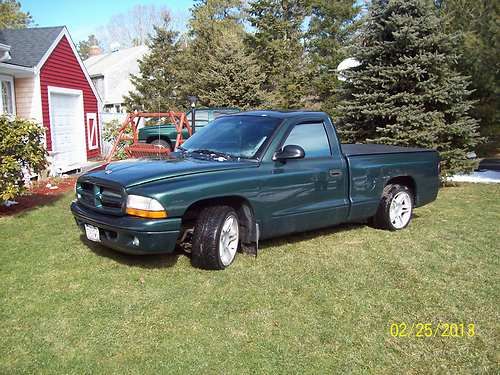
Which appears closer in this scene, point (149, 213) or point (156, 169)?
point (149, 213)

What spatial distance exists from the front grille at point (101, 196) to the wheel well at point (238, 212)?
0.69m

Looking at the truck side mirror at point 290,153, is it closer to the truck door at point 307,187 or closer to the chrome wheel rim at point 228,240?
the truck door at point 307,187

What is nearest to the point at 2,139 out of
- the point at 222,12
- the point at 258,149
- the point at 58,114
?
the point at 258,149

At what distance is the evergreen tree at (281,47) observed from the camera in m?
27.9

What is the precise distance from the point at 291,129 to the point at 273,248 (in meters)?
1.46

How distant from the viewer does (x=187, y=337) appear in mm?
3383

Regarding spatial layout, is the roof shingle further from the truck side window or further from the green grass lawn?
the truck side window

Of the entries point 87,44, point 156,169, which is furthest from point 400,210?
point 87,44

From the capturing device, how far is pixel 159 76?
2872cm

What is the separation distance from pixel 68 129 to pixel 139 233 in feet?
40.8

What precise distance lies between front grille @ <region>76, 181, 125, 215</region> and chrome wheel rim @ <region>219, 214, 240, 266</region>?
1.06 meters

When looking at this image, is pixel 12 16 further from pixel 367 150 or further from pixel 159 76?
pixel 367 150

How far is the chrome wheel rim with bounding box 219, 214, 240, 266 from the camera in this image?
183 inches

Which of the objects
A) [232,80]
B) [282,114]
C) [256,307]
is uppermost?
[232,80]
